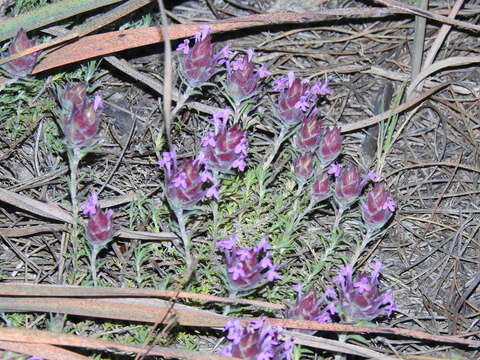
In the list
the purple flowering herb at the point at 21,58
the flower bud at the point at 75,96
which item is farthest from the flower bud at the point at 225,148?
the purple flowering herb at the point at 21,58

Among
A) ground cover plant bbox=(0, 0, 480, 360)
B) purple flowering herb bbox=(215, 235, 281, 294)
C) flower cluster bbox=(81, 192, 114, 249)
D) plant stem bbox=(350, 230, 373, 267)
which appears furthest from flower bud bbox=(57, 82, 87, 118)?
plant stem bbox=(350, 230, 373, 267)

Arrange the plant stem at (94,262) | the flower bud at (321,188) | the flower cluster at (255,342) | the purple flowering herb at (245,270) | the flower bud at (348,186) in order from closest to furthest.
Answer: the flower cluster at (255,342)
the purple flowering herb at (245,270)
the plant stem at (94,262)
the flower bud at (348,186)
the flower bud at (321,188)

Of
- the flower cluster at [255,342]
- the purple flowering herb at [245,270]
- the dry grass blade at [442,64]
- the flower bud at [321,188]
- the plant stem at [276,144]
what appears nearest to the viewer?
→ the flower cluster at [255,342]

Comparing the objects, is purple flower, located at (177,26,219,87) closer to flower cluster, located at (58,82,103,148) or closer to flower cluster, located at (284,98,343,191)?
flower cluster, located at (58,82,103,148)

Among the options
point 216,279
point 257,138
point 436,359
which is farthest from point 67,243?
point 436,359

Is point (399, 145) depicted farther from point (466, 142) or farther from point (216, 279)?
point (216, 279)

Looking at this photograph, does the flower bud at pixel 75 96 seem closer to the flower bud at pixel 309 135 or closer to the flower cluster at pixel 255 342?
the flower bud at pixel 309 135
